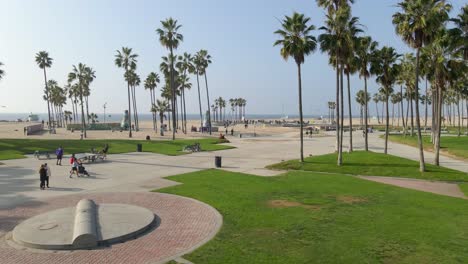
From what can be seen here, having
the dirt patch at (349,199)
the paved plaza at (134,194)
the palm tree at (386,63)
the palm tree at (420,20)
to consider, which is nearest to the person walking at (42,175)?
the paved plaza at (134,194)

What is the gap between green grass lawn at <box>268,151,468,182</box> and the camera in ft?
95.5

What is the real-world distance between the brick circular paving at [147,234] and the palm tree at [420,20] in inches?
835

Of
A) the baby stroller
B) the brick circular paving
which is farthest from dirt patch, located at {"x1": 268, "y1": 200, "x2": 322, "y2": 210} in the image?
the baby stroller

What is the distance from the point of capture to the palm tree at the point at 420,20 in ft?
88.7

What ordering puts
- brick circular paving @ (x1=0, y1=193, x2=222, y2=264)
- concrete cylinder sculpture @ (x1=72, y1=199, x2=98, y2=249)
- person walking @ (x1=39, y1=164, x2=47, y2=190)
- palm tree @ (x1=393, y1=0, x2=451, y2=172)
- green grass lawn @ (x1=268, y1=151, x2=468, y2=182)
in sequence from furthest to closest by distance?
green grass lawn @ (x1=268, y1=151, x2=468, y2=182) → palm tree @ (x1=393, y1=0, x2=451, y2=172) → person walking @ (x1=39, y1=164, x2=47, y2=190) → concrete cylinder sculpture @ (x1=72, y1=199, x2=98, y2=249) → brick circular paving @ (x1=0, y1=193, x2=222, y2=264)

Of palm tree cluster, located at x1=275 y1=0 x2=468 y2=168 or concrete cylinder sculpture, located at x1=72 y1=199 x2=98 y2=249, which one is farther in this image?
palm tree cluster, located at x1=275 y1=0 x2=468 y2=168

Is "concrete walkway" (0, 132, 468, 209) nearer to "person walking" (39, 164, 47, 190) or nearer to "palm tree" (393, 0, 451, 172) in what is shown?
"person walking" (39, 164, 47, 190)

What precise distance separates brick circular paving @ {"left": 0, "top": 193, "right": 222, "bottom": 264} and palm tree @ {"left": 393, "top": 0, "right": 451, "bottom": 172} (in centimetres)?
2120

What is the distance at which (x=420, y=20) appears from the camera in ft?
89.2

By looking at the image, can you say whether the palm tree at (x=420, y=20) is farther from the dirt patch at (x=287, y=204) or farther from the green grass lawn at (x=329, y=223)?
the dirt patch at (x=287, y=204)

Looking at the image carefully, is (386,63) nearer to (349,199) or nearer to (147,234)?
(349,199)

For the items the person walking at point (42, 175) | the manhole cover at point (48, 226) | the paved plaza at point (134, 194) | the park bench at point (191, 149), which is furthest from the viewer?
the park bench at point (191, 149)

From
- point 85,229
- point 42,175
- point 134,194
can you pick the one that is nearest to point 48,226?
point 85,229

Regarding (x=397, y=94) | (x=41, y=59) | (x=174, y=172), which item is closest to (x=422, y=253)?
(x=174, y=172)
